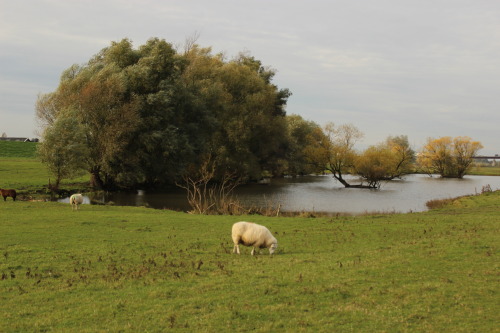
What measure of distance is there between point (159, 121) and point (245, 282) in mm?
43371

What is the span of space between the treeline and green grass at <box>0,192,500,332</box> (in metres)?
23.3

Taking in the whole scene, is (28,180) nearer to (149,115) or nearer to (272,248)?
(149,115)

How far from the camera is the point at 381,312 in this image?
31.4ft

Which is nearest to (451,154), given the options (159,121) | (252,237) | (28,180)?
(159,121)

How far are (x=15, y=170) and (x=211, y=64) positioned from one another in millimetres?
32647

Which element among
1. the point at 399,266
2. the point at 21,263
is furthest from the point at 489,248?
the point at 21,263

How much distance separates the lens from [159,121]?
52844 mm

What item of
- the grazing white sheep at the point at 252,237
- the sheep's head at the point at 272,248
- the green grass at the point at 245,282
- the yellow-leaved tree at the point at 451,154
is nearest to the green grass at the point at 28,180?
the green grass at the point at 245,282

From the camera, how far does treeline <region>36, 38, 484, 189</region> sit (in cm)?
4862

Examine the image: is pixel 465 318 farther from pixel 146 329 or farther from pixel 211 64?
pixel 211 64

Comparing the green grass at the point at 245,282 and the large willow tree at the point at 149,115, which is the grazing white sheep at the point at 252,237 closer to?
the green grass at the point at 245,282

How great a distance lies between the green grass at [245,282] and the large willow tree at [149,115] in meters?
29.8

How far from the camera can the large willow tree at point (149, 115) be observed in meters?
49.4

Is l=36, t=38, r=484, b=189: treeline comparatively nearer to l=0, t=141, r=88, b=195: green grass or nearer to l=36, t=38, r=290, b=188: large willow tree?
l=36, t=38, r=290, b=188: large willow tree
